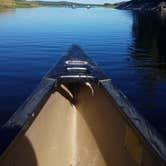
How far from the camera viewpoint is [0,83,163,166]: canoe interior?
5984 mm

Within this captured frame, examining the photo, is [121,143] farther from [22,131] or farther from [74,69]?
[74,69]

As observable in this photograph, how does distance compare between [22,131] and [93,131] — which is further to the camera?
[93,131]

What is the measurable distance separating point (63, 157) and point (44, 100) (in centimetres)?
140

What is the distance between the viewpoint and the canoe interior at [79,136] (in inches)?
236

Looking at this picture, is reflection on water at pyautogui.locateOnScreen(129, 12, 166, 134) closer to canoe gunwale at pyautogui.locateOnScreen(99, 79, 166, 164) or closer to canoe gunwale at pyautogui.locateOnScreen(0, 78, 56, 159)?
canoe gunwale at pyautogui.locateOnScreen(99, 79, 166, 164)

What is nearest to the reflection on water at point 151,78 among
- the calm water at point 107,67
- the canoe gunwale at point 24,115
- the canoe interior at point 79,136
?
the calm water at point 107,67

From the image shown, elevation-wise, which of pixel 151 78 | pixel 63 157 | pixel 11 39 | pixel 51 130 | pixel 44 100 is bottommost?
pixel 11 39

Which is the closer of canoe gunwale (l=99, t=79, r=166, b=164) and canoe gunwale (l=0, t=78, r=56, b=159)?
canoe gunwale (l=99, t=79, r=166, b=164)

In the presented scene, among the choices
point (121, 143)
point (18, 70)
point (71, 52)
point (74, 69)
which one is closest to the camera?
point (121, 143)

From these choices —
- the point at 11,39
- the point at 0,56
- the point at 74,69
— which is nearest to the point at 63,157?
the point at 74,69

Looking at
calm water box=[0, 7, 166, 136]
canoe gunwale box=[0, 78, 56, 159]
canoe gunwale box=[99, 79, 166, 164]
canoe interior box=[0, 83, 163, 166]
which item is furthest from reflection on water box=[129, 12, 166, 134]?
canoe gunwale box=[0, 78, 56, 159]

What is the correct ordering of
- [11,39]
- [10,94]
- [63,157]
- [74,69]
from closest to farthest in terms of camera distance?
[63,157] → [74,69] → [10,94] → [11,39]

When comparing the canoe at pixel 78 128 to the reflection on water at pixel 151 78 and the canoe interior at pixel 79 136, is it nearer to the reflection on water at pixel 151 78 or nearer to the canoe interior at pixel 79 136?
the canoe interior at pixel 79 136

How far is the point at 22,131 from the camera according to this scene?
572 centimetres
